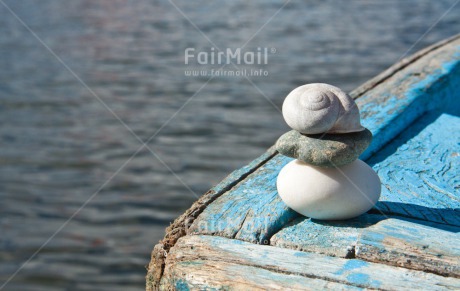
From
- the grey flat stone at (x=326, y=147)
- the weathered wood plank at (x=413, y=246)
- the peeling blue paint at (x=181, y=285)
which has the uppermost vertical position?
the grey flat stone at (x=326, y=147)

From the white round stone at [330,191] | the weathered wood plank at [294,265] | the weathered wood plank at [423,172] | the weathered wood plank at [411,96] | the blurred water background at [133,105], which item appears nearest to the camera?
the weathered wood plank at [294,265]

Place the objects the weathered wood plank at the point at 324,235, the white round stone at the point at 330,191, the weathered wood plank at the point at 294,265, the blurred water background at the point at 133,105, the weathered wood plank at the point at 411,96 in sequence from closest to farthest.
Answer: the weathered wood plank at the point at 294,265 < the weathered wood plank at the point at 324,235 < the white round stone at the point at 330,191 < the weathered wood plank at the point at 411,96 < the blurred water background at the point at 133,105

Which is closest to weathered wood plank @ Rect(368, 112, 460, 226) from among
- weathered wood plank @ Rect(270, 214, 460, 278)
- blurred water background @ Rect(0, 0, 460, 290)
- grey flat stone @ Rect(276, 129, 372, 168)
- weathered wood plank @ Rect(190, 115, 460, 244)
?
weathered wood plank @ Rect(190, 115, 460, 244)

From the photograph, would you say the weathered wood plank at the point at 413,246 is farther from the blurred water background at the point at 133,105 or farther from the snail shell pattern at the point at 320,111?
the blurred water background at the point at 133,105

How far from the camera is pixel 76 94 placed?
6.89 metres

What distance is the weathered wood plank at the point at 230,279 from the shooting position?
1.60 meters

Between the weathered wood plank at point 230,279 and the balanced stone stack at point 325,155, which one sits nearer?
Result: the weathered wood plank at point 230,279

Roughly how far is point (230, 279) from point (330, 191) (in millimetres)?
358

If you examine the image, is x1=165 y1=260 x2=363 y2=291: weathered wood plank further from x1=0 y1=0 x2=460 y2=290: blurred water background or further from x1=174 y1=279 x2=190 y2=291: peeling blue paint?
x1=0 y1=0 x2=460 y2=290: blurred water background

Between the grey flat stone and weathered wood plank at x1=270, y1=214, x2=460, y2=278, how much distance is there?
6.7 inches

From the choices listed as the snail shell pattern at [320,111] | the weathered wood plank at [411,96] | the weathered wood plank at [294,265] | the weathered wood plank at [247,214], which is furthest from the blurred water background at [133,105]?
the snail shell pattern at [320,111]

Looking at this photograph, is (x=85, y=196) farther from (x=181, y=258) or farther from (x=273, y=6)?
(x=273, y=6)

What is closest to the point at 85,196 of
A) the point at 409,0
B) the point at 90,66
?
the point at 90,66

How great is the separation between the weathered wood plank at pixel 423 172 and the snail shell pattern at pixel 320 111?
0.29 metres
